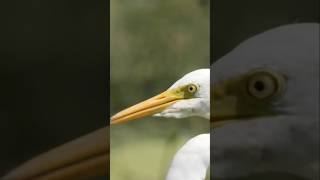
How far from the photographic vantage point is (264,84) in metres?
1.31

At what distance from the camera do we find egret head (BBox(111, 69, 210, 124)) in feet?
4.43

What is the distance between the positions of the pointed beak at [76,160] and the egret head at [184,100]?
0.38 feet

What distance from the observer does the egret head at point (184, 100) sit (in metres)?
1.35

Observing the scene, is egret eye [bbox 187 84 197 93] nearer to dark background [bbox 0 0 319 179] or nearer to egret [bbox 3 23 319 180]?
egret [bbox 3 23 319 180]

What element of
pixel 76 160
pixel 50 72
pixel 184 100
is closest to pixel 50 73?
pixel 50 72

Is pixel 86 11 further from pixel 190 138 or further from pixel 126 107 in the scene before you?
pixel 190 138

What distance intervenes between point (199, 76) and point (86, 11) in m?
0.29

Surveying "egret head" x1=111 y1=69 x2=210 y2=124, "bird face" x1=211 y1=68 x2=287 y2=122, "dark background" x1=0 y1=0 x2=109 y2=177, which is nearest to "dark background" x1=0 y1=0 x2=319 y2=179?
"dark background" x1=0 y1=0 x2=109 y2=177

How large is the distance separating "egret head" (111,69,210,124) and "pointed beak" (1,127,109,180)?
0.11m

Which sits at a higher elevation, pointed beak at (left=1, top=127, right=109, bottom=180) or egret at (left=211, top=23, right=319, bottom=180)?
egret at (left=211, top=23, right=319, bottom=180)

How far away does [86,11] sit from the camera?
55.2 inches

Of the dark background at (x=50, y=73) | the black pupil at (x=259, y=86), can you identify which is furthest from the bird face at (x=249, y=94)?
the dark background at (x=50, y=73)

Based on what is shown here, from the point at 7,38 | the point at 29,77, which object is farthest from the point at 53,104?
the point at 7,38

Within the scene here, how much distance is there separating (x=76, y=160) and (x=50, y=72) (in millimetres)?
207
